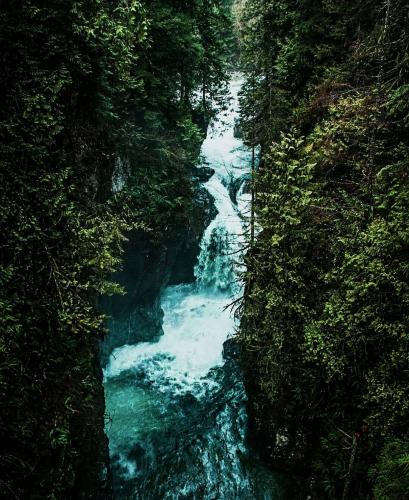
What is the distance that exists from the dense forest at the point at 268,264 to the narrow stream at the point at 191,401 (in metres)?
1.13

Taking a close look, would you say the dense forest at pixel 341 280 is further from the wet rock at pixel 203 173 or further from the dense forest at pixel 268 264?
the wet rock at pixel 203 173

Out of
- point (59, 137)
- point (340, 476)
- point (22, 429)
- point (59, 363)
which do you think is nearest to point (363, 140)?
point (59, 137)

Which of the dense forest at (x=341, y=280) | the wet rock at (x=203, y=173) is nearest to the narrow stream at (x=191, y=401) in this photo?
the wet rock at (x=203, y=173)

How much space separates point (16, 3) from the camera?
548 centimetres

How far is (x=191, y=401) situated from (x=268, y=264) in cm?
738

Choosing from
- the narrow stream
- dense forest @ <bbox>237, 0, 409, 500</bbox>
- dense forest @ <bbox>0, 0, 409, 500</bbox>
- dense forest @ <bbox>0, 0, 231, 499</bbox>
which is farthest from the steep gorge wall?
dense forest @ <bbox>237, 0, 409, 500</bbox>

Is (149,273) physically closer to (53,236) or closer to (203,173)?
(203,173)

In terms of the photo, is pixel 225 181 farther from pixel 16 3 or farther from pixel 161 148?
pixel 16 3

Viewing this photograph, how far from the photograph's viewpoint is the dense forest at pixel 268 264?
5.35m

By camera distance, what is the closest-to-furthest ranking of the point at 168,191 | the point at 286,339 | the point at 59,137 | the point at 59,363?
the point at 59,363 → the point at 59,137 → the point at 286,339 → the point at 168,191

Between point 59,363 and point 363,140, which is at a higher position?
point 363,140

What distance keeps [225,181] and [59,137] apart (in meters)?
14.4

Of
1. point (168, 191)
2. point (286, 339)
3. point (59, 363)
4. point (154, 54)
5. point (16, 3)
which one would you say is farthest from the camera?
point (168, 191)

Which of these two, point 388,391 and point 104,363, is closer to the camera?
point 388,391
